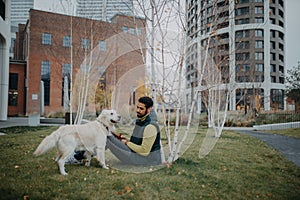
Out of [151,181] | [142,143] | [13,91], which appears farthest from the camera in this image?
[13,91]

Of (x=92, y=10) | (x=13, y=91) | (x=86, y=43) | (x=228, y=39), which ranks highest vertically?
(x=92, y=10)

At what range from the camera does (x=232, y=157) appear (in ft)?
19.3

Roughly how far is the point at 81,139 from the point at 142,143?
3.17ft

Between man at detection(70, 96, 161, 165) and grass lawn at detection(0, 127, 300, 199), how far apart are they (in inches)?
12.1

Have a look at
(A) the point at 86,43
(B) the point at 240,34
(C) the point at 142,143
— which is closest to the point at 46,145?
(C) the point at 142,143

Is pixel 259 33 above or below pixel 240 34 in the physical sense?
above

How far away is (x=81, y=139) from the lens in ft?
12.7

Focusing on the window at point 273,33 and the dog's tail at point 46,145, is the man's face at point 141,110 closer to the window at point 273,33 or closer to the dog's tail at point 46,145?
the dog's tail at point 46,145

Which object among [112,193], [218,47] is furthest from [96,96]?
[112,193]

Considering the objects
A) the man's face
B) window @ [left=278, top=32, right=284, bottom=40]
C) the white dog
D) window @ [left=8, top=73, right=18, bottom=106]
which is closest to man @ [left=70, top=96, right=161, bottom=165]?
the man's face

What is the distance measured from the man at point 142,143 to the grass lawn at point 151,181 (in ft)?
1.01

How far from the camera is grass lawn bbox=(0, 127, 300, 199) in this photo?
3.13 meters

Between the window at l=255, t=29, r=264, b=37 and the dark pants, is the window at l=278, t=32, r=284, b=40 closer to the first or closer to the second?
the window at l=255, t=29, r=264, b=37

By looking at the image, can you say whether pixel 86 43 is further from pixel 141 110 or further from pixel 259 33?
pixel 259 33
